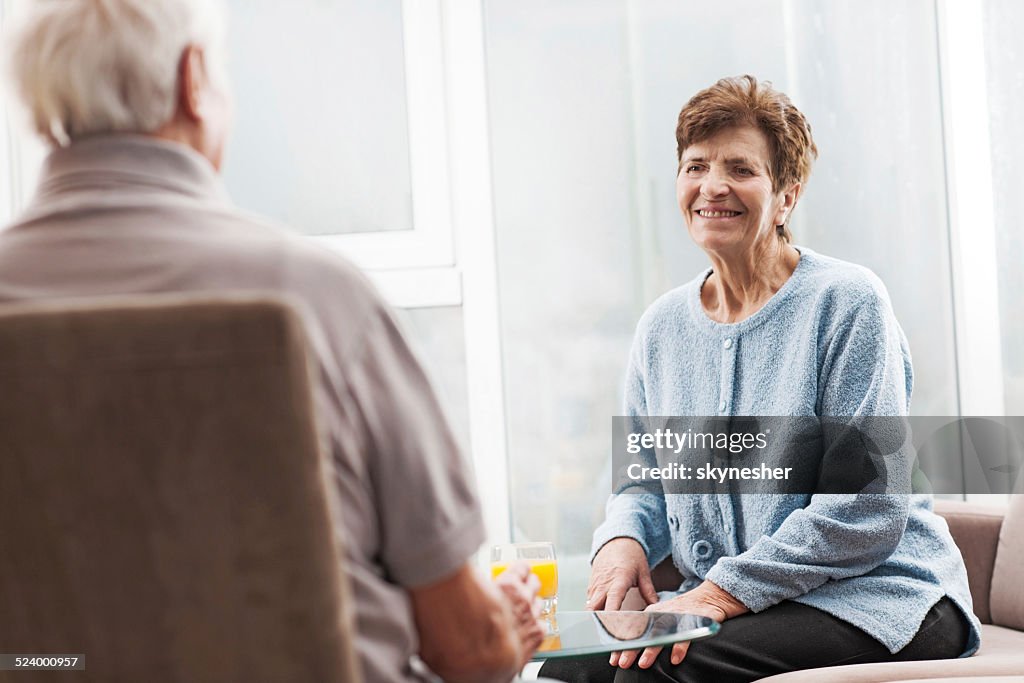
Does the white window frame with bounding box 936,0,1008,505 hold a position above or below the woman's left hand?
above

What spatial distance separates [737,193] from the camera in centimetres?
204

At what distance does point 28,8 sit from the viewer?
3.14ft

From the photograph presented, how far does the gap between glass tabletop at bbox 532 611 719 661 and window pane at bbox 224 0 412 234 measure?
154 centimetres

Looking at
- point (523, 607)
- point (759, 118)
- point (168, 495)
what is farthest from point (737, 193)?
point (168, 495)

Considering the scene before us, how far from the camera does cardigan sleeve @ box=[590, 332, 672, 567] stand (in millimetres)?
2047

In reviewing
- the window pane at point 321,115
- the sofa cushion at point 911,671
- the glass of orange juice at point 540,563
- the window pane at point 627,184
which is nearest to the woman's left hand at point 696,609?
the sofa cushion at point 911,671

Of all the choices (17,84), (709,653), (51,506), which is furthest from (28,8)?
(709,653)

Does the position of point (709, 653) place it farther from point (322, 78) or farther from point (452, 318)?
point (322, 78)

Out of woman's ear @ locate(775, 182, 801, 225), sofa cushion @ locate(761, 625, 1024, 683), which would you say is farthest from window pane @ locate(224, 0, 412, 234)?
sofa cushion @ locate(761, 625, 1024, 683)

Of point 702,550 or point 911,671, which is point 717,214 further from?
point 911,671

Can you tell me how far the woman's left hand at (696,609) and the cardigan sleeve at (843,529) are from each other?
0.06 ft

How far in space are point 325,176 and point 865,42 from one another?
57.7 inches

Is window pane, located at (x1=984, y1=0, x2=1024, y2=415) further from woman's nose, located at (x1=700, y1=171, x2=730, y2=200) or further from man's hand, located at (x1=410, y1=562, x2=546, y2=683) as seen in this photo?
man's hand, located at (x1=410, y1=562, x2=546, y2=683)

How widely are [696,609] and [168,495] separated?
3.93 ft
